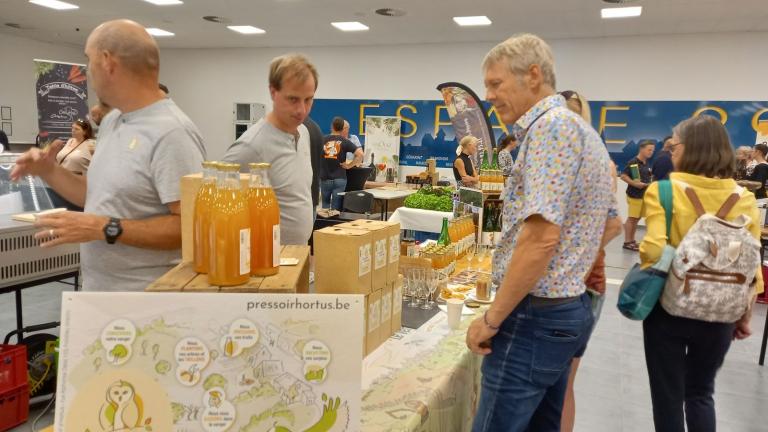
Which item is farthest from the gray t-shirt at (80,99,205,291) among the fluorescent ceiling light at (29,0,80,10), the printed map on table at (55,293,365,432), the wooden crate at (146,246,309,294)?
the fluorescent ceiling light at (29,0,80,10)

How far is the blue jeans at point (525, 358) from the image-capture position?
1336 millimetres

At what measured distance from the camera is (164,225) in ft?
4.75

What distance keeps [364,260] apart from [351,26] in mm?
9124

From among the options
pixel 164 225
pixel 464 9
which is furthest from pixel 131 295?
pixel 464 9

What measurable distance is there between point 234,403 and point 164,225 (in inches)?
26.4

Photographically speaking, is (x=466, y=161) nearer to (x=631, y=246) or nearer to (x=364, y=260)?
(x=631, y=246)

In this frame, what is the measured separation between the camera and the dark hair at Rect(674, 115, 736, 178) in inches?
81.7

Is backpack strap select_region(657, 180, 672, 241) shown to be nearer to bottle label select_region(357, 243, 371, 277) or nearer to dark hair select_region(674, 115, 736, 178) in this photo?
dark hair select_region(674, 115, 736, 178)

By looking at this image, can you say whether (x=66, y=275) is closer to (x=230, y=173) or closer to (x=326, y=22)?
(x=230, y=173)

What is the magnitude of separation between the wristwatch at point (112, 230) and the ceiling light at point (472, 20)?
26.7ft

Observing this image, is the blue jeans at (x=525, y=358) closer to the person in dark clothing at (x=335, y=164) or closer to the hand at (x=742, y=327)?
the hand at (x=742, y=327)

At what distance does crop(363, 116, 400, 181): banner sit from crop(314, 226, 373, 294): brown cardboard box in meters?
9.85

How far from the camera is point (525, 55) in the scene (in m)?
1.33

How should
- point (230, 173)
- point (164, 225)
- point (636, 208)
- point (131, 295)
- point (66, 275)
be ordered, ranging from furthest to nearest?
1. point (636, 208)
2. point (66, 275)
3. point (164, 225)
4. point (230, 173)
5. point (131, 295)
